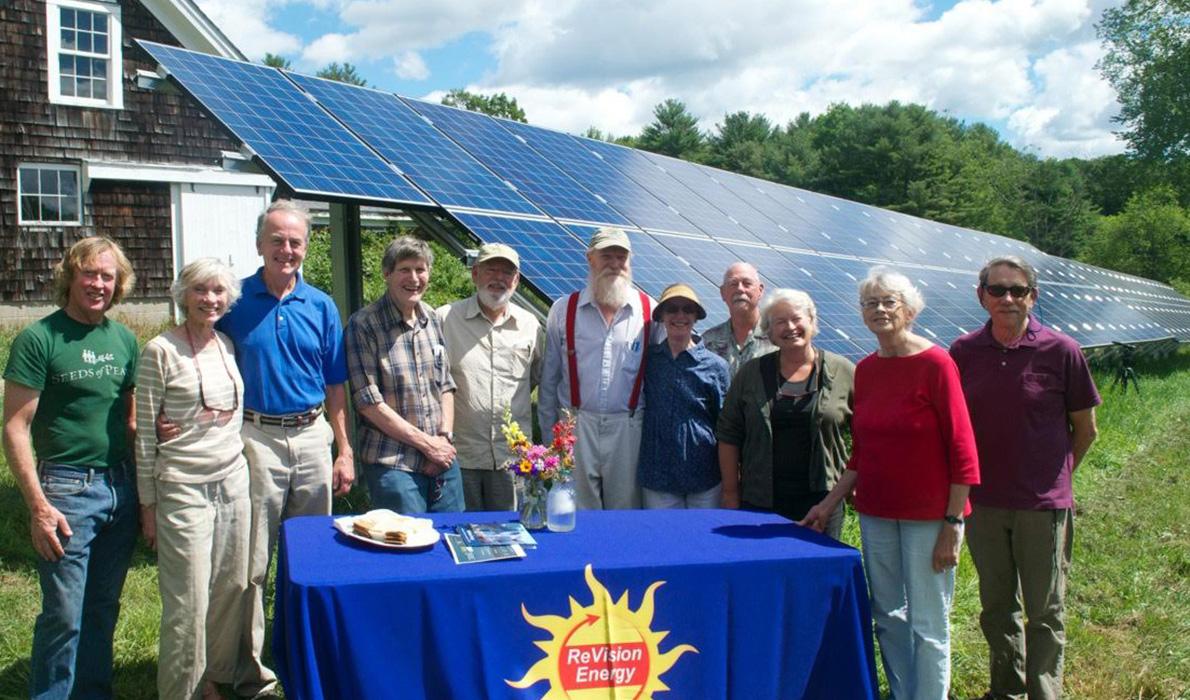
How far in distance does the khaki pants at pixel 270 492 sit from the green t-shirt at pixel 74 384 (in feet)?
1.76

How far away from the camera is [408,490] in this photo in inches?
168

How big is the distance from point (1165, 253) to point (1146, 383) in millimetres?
26578

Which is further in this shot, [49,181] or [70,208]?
[70,208]

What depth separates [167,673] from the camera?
3.64 m

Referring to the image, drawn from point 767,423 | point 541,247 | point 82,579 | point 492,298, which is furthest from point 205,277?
point 541,247

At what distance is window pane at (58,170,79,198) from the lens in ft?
51.0

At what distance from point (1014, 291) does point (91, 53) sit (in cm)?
1657

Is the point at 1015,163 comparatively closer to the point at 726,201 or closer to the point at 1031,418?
the point at 726,201

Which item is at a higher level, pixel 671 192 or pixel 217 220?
pixel 217 220

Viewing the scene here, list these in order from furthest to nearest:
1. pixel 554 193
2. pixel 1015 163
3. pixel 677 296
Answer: pixel 1015 163
pixel 554 193
pixel 677 296

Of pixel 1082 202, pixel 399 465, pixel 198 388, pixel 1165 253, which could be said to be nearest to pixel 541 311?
pixel 399 465

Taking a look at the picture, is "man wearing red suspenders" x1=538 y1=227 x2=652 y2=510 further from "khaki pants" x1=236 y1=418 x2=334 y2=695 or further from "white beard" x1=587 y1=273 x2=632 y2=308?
"khaki pants" x1=236 y1=418 x2=334 y2=695

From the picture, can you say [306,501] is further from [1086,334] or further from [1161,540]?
[1086,334]

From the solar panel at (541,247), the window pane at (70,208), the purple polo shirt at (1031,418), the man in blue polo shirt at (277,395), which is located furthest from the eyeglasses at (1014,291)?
the window pane at (70,208)
